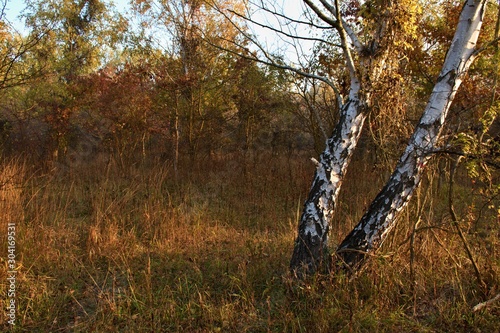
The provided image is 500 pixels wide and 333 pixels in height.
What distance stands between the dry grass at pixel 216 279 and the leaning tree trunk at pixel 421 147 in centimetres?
19

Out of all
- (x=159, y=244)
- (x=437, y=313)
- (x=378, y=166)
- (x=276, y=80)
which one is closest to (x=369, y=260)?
(x=437, y=313)

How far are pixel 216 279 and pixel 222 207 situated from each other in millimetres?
3065

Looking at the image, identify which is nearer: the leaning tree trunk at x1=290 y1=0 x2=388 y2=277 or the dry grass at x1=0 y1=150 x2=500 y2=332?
the dry grass at x1=0 y1=150 x2=500 y2=332

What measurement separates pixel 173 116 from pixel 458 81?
806 centimetres

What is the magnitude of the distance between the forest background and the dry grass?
19mm

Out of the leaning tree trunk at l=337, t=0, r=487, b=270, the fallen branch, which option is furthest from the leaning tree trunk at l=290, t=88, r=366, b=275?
the fallen branch

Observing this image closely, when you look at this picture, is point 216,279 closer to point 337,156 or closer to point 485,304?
point 337,156

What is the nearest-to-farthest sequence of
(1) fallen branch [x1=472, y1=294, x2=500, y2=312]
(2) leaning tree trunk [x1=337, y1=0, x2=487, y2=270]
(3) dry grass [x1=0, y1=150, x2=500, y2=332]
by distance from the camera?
1. (1) fallen branch [x1=472, y1=294, x2=500, y2=312]
2. (3) dry grass [x1=0, y1=150, x2=500, y2=332]
3. (2) leaning tree trunk [x1=337, y1=0, x2=487, y2=270]

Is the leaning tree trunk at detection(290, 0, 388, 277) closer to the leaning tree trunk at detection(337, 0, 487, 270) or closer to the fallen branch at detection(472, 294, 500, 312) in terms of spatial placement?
the leaning tree trunk at detection(337, 0, 487, 270)

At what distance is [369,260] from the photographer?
9.33ft

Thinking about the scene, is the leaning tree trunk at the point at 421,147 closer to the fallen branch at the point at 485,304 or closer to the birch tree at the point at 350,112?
the birch tree at the point at 350,112

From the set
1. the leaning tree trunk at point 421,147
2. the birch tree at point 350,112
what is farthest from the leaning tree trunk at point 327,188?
the leaning tree trunk at point 421,147

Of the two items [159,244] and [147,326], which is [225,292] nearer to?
[147,326]

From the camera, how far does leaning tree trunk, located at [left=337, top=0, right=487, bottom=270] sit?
2.68 metres
